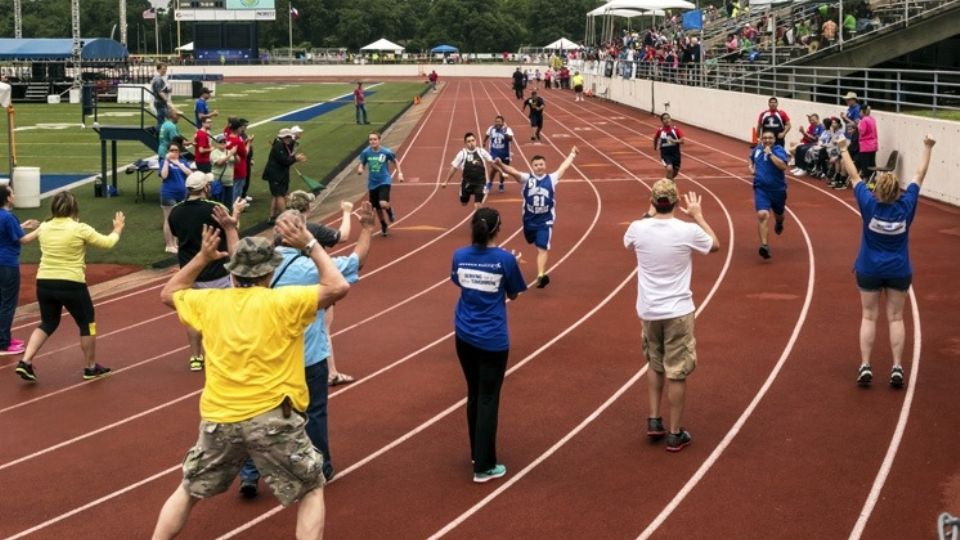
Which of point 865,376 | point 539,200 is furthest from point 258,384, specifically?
point 539,200

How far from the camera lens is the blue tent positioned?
62594mm

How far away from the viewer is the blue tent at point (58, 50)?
62.6 meters

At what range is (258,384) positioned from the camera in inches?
226

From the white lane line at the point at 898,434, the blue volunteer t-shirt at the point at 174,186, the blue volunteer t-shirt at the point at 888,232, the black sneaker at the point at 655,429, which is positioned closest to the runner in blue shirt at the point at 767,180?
the white lane line at the point at 898,434

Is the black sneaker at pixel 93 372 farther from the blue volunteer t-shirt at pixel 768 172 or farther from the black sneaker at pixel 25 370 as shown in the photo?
the blue volunteer t-shirt at pixel 768 172

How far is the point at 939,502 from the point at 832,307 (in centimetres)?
612

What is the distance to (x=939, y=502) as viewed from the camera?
24.3ft

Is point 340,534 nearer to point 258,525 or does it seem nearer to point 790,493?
point 258,525

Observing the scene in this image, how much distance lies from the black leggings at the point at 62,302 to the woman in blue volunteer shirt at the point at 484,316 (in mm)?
4536

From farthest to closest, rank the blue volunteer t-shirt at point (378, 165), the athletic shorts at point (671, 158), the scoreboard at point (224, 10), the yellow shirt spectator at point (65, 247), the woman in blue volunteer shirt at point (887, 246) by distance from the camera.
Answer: the scoreboard at point (224, 10) → the athletic shorts at point (671, 158) → the blue volunteer t-shirt at point (378, 165) → the yellow shirt spectator at point (65, 247) → the woman in blue volunteer shirt at point (887, 246)

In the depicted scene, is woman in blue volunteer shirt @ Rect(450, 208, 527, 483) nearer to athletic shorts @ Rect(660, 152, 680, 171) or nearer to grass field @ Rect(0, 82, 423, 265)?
grass field @ Rect(0, 82, 423, 265)

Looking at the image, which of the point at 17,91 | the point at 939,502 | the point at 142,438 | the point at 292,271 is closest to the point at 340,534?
the point at 292,271

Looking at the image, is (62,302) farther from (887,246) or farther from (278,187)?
(278,187)

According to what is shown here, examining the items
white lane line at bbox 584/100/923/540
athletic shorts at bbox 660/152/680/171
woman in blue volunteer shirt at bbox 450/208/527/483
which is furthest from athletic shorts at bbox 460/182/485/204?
woman in blue volunteer shirt at bbox 450/208/527/483
